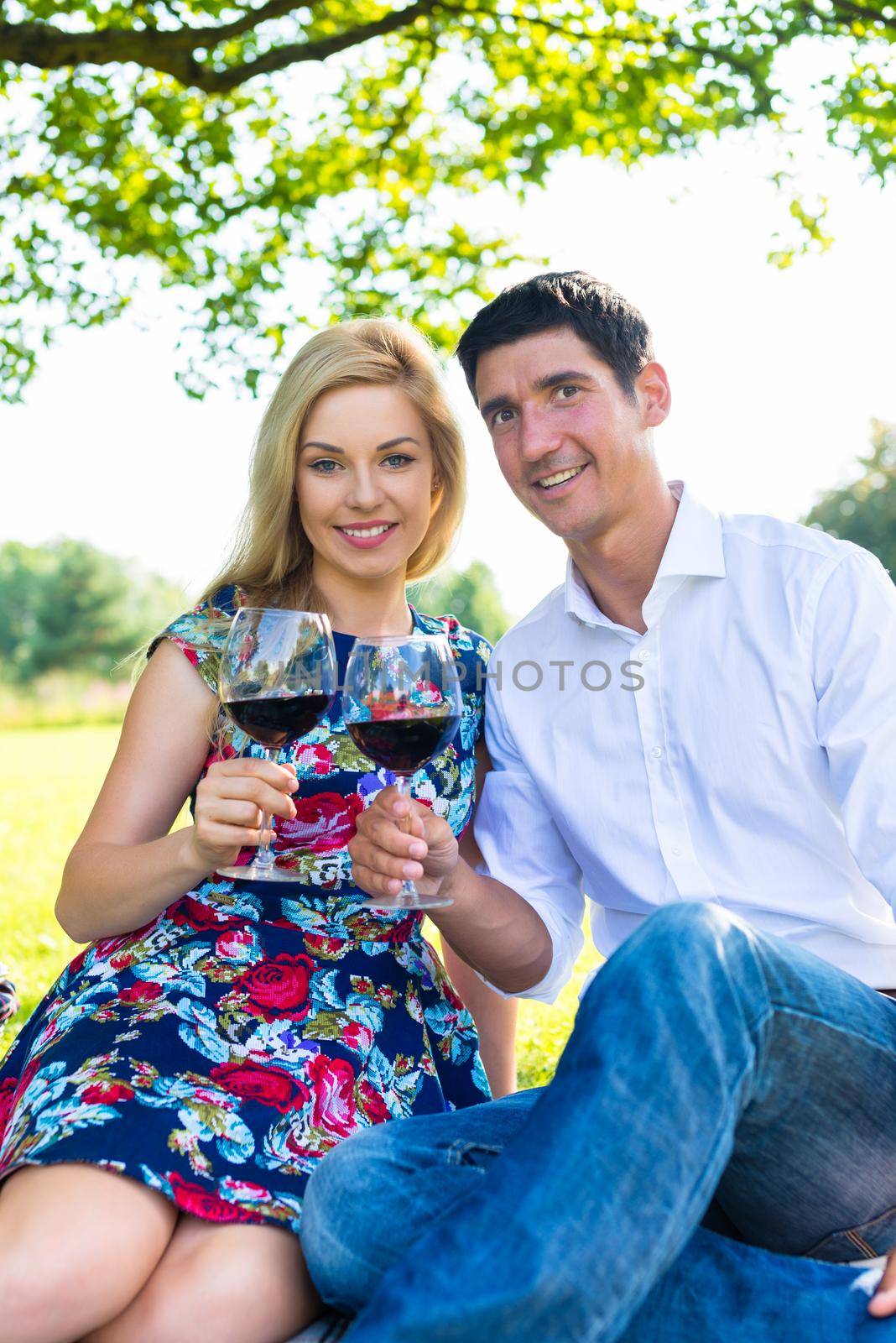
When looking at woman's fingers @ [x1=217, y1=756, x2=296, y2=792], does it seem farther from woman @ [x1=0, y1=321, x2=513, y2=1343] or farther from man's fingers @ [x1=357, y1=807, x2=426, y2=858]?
man's fingers @ [x1=357, y1=807, x2=426, y2=858]

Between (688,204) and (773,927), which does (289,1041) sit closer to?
(773,927)

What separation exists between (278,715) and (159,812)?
2.37 feet

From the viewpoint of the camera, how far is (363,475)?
10.5ft

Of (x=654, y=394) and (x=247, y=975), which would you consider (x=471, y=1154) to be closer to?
(x=247, y=975)

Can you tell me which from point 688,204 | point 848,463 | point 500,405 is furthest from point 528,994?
point 848,463

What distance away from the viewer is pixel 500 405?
10.8 ft

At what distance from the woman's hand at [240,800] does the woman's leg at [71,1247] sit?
659mm

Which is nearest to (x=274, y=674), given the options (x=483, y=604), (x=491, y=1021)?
(x=491, y=1021)

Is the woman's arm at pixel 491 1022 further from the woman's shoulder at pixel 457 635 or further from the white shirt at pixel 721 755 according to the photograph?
the woman's shoulder at pixel 457 635

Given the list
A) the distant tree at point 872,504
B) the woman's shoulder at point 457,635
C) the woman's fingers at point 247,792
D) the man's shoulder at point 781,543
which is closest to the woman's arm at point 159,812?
the woman's fingers at point 247,792

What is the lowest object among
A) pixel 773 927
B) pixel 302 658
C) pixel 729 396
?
pixel 773 927

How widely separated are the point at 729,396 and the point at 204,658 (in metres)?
30.5

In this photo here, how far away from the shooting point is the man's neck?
3.25 meters

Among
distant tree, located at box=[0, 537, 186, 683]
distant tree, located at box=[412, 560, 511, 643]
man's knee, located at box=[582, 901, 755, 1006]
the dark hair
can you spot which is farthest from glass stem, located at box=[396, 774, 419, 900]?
distant tree, located at box=[0, 537, 186, 683]
